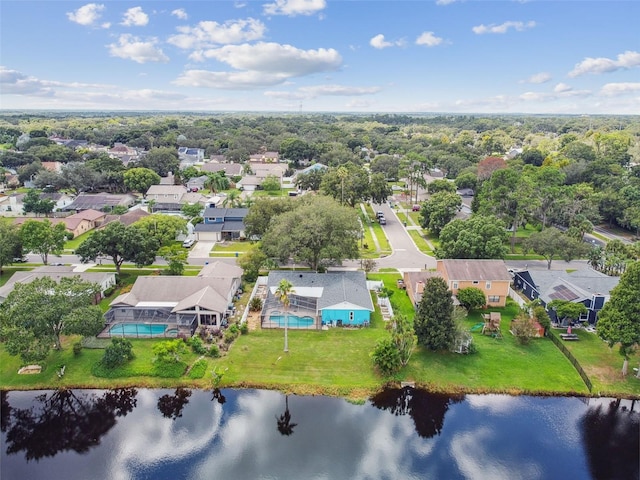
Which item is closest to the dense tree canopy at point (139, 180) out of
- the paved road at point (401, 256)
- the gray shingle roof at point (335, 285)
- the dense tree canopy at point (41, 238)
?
the dense tree canopy at point (41, 238)

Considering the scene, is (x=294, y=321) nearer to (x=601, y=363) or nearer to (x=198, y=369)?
(x=198, y=369)

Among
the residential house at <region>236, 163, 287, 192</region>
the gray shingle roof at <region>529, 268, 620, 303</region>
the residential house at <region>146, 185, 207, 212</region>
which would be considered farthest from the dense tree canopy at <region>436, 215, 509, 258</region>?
the residential house at <region>236, 163, 287, 192</region>

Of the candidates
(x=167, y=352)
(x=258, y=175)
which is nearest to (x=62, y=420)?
(x=167, y=352)

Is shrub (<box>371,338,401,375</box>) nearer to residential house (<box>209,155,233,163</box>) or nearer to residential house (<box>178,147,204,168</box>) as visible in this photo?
residential house (<box>209,155,233,163</box>)

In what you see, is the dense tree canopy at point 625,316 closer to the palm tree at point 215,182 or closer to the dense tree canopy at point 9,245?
the dense tree canopy at point 9,245

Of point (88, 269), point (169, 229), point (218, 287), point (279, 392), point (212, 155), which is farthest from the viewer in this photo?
point (212, 155)

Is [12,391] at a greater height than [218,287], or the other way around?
[218,287]

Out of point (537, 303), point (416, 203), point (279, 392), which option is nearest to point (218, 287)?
point (279, 392)

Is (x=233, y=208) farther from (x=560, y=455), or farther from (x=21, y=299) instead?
(x=560, y=455)
